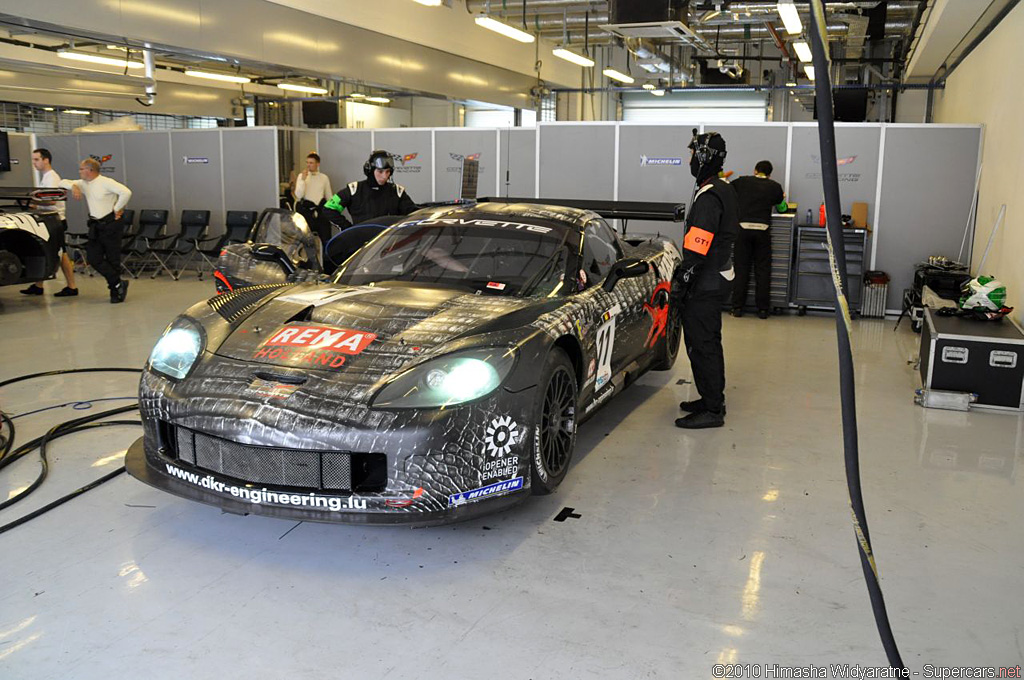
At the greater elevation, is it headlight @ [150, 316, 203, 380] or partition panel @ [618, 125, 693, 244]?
partition panel @ [618, 125, 693, 244]

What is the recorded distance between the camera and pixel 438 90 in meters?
13.2

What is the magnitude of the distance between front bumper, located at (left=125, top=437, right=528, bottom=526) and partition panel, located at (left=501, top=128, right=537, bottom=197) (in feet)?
25.8

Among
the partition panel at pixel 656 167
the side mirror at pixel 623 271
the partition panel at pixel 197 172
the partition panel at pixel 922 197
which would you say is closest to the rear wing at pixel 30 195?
the partition panel at pixel 197 172

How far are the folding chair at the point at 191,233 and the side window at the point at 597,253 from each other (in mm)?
8516

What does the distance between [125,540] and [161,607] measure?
23.3 inches

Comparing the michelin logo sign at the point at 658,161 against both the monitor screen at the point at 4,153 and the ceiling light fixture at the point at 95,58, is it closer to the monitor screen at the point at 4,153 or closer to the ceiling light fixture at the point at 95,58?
the ceiling light fixture at the point at 95,58

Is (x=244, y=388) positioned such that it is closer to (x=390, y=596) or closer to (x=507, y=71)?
(x=390, y=596)

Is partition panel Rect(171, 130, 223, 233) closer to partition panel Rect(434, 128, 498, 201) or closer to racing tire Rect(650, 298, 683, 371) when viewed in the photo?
partition panel Rect(434, 128, 498, 201)

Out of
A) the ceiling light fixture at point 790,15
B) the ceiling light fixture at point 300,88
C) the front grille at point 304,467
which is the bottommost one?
the front grille at point 304,467

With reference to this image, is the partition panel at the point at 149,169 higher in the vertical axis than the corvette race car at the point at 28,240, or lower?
higher

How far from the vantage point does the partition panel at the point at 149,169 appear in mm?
13086

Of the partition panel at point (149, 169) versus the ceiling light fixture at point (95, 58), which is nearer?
the ceiling light fixture at point (95, 58)

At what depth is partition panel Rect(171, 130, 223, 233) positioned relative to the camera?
1259cm

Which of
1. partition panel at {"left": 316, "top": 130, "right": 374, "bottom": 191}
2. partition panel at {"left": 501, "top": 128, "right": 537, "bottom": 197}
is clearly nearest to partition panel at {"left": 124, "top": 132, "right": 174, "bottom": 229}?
partition panel at {"left": 316, "top": 130, "right": 374, "bottom": 191}
